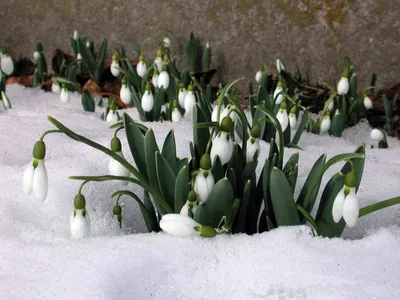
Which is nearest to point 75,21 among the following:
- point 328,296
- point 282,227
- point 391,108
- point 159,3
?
point 159,3

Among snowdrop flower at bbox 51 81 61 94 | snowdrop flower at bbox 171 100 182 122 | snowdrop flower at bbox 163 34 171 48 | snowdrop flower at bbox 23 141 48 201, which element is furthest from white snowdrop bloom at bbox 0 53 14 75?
snowdrop flower at bbox 23 141 48 201

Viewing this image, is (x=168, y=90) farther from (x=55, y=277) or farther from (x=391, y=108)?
(x=55, y=277)

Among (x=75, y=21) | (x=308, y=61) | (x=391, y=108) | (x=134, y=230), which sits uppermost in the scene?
(x=75, y=21)

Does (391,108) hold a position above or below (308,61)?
below

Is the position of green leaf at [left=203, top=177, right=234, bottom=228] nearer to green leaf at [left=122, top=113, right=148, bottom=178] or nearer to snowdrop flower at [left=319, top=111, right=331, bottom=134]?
green leaf at [left=122, top=113, right=148, bottom=178]

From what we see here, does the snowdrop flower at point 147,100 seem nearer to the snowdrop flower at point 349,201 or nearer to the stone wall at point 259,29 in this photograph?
the stone wall at point 259,29

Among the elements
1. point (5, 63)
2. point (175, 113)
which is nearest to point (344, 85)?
point (175, 113)

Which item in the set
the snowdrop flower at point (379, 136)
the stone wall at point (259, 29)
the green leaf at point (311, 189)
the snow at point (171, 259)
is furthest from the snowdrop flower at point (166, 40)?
the green leaf at point (311, 189)

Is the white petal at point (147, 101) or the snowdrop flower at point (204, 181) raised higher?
the white petal at point (147, 101)
